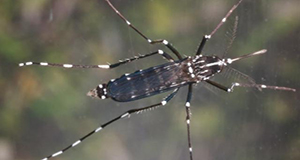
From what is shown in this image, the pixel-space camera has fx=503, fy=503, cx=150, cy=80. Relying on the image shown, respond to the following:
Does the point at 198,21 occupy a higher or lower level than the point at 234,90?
higher

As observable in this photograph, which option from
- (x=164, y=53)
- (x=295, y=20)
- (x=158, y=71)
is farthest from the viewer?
(x=295, y=20)

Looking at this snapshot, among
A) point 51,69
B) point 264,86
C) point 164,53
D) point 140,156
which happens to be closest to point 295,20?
point 264,86

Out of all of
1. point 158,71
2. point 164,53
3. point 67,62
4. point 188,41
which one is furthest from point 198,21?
point 67,62

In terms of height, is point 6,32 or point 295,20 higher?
point 6,32

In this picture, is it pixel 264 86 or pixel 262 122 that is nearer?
pixel 264 86

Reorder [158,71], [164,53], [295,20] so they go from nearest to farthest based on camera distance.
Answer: [158,71] < [164,53] < [295,20]

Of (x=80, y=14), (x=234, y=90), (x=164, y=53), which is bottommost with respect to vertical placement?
(x=234, y=90)

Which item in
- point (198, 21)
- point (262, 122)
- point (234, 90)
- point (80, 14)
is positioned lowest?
point (262, 122)

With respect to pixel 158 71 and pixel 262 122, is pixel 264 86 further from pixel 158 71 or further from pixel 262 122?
pixel 158 71

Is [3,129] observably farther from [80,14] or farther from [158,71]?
[158,71]
